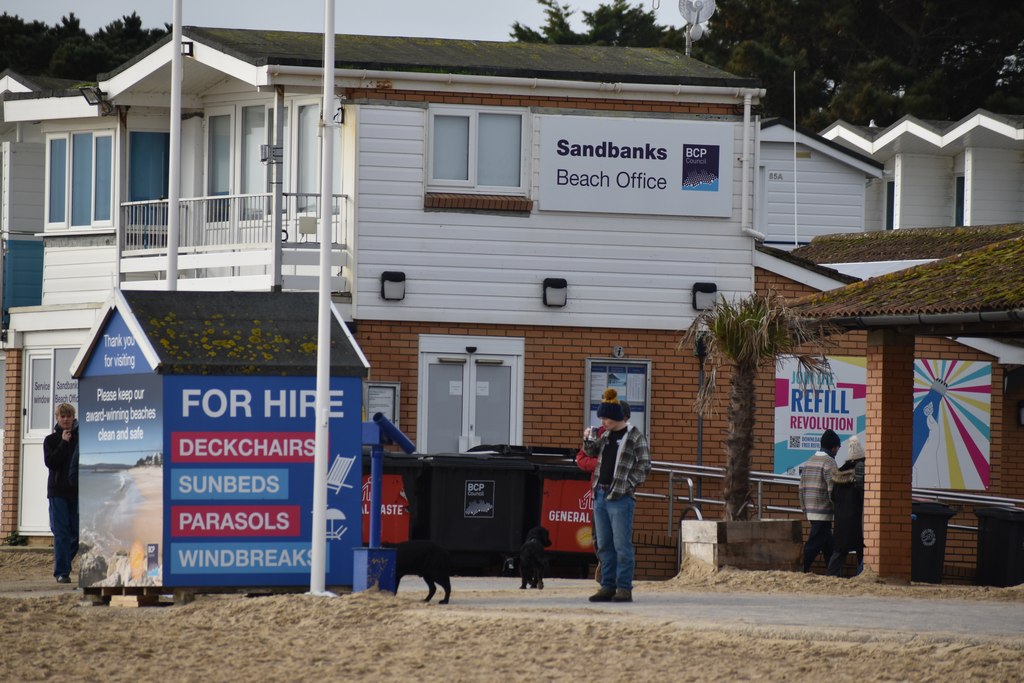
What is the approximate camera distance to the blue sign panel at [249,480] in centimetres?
1385

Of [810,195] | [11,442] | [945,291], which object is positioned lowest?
[11,442]

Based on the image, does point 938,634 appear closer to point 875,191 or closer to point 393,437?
point 393,437

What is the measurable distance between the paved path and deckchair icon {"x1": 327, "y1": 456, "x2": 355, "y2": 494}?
1289mm

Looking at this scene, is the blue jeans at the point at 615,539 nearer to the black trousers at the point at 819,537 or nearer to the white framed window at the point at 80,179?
the black trousers at the point at 819,537

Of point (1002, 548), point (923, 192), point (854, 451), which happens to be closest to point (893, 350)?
point (854, 451)

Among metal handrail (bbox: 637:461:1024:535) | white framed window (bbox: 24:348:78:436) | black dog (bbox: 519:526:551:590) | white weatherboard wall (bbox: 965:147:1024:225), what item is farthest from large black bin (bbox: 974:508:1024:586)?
white weatherboard wall (bbox: 965:147:1024:225)

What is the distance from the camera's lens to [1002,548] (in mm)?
21781

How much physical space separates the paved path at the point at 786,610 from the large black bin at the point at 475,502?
2800mm

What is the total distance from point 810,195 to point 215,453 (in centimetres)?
2243

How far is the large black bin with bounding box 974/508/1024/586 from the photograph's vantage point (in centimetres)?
2166

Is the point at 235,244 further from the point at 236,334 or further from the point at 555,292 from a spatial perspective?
the point at 236,334

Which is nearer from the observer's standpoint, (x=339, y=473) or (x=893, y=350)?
(x=339, y=473)

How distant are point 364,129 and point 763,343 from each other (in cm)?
730

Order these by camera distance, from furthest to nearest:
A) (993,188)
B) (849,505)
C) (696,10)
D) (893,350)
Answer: (993,188) < (696,10) < (849,505) < (893,350)
